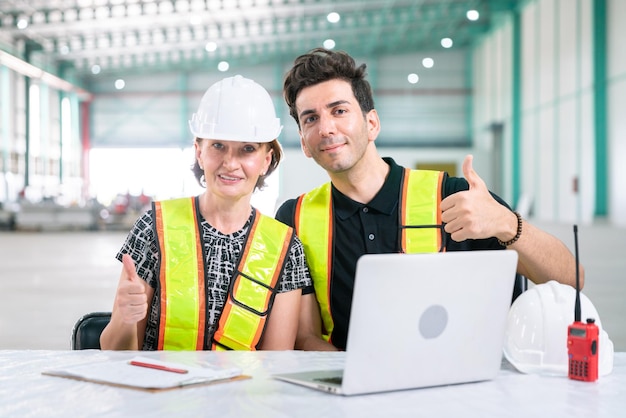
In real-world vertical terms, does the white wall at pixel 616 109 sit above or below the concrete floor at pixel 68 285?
above

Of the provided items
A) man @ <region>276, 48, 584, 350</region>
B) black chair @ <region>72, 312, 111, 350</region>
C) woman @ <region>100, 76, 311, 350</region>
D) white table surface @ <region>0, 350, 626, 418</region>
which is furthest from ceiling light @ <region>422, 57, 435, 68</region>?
white table surface @ <region>0, 350, 626, 418</region>

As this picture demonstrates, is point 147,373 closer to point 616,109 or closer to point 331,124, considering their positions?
point 331,124

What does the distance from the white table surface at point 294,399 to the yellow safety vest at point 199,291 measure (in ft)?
2.26

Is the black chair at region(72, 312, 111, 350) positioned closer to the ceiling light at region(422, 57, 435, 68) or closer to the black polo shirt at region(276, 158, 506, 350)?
the black polo shirt at region(276, 158, 506, 350)

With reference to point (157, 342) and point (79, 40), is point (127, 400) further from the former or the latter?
point (79, 40)

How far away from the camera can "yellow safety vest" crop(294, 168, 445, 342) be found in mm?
2904

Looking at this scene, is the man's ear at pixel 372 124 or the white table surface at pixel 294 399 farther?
the man's ear at pixel 372 124

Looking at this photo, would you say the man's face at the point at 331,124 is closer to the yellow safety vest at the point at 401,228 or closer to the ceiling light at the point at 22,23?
the yellow safety vest at the point at 401,228

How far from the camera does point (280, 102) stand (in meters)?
29.9

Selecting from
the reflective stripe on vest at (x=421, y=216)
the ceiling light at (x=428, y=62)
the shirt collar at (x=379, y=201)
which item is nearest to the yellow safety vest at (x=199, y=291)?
the shirt collar at (x=379, y=201)

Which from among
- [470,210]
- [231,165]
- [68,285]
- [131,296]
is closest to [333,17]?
[68,285]

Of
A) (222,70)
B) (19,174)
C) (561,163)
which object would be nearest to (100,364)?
(561,163)

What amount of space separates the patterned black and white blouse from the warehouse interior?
570 centimetres

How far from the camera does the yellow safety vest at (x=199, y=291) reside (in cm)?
252
